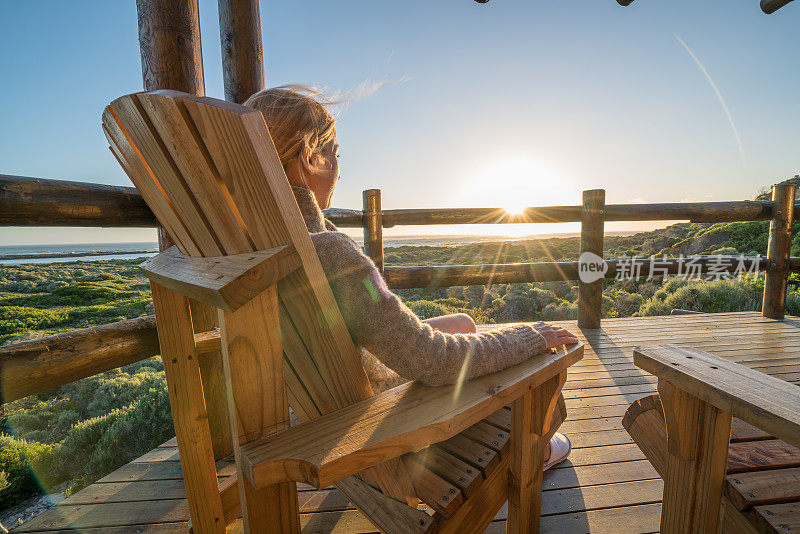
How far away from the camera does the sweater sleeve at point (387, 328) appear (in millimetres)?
700

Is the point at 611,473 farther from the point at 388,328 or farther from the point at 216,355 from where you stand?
the point at 216,355

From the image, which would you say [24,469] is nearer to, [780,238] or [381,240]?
[381,240]

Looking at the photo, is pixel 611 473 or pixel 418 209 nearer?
pixel 611 473

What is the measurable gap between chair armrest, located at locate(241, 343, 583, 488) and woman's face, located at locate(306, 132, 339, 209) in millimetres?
583

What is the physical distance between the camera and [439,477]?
2.69 ft

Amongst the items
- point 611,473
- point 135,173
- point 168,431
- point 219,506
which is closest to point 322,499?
point 219,506

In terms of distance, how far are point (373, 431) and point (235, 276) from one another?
14.1 inches

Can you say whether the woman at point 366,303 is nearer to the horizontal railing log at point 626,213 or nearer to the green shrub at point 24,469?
the horizontal railing log at point 626,213

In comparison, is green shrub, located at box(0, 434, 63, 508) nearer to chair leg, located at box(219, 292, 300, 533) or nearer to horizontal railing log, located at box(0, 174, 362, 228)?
horizontal railing log, located at box(0, 174, 362, 228)

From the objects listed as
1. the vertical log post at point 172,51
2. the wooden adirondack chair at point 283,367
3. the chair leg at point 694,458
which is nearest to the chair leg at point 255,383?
the wooden adirondack chair at point 283,367

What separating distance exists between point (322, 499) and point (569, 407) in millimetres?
1349

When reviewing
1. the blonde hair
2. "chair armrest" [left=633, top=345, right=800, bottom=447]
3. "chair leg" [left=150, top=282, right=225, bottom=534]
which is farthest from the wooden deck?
the blonde hair

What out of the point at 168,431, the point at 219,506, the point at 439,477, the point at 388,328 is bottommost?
the point at 168,431

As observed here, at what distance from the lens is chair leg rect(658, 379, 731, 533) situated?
751 millimetres
